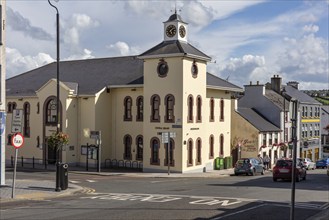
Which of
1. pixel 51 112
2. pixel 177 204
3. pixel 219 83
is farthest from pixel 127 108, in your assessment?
pixel 177 204

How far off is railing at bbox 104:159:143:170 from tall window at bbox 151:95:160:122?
430 cm

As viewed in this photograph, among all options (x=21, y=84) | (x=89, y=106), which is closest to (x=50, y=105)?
(x=89, y=106)

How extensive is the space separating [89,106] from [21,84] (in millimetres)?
11602

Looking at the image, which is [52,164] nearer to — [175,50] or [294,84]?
[175,50]

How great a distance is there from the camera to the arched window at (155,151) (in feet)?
129

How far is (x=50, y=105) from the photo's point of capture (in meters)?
43.2

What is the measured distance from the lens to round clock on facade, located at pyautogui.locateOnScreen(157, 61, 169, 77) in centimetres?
3858

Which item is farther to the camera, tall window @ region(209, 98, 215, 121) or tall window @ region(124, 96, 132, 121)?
tall window @ region(209, 98, 215, 121)

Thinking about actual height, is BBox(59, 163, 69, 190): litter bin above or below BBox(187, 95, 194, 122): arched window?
below

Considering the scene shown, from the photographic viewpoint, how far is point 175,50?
38312 millimetres

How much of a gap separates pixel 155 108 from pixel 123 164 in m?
6.25

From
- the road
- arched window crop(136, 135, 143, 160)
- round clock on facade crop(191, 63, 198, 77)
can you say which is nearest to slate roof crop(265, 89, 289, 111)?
round clock on facade crop(191, 63, 198, 77)

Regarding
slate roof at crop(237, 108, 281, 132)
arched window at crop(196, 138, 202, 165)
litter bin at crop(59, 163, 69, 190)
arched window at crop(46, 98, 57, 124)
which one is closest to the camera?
litter bin at crop(59, 163, 69, 190)

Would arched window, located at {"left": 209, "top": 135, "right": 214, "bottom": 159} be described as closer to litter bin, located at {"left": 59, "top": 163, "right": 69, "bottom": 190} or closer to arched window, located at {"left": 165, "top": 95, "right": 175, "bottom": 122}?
arched window, located at {"left": 165, "top": 95, "right": 175, "bottom": 122}
